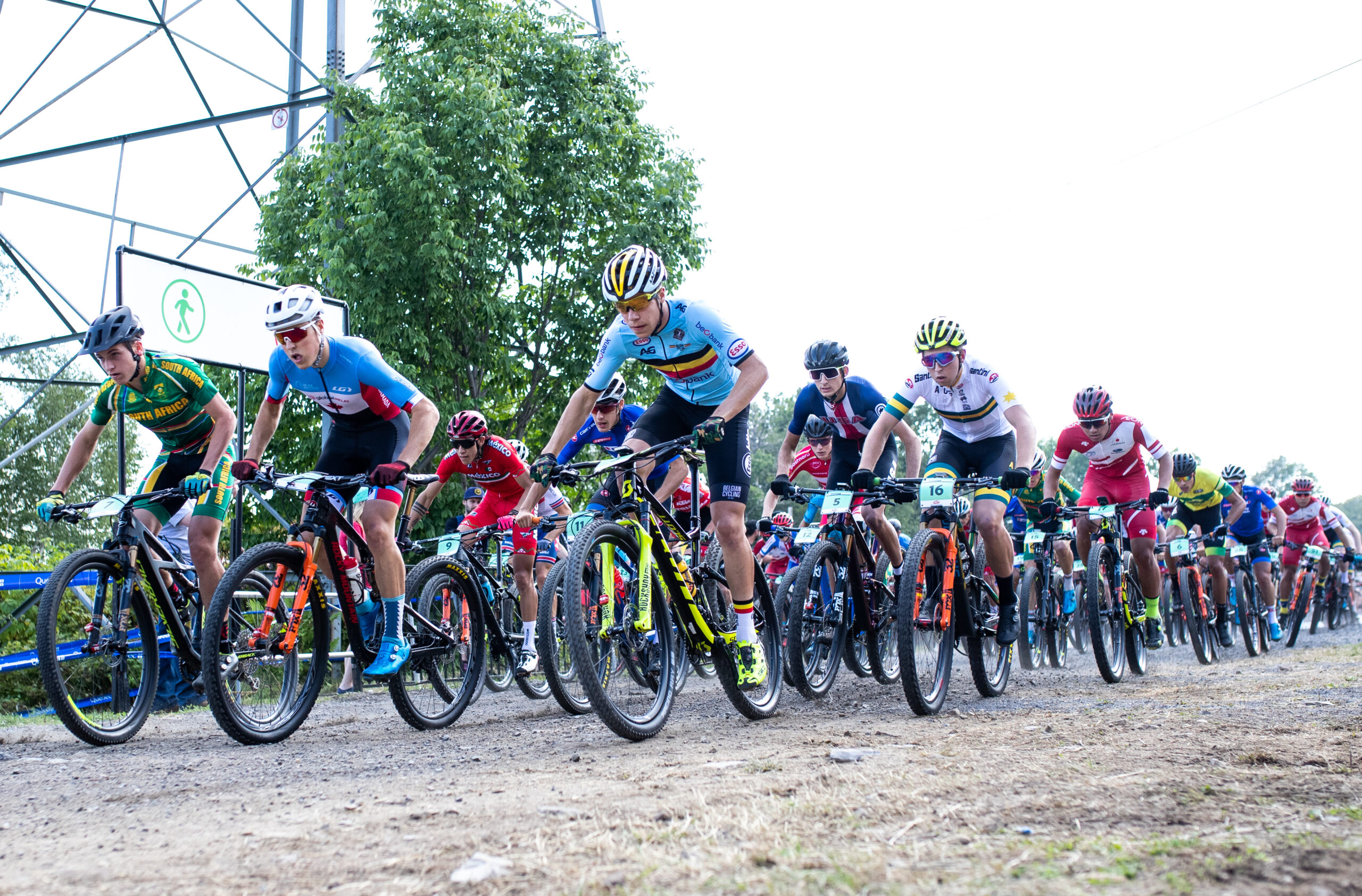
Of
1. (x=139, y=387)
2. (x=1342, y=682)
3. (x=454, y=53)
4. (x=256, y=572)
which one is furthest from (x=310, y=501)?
(x=454, y=53)

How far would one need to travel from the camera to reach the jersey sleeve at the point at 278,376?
5652 mm

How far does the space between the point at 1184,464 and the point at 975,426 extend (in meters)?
5.93

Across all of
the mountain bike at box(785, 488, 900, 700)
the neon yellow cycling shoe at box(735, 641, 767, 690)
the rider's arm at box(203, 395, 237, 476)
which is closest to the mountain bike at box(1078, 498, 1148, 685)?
the mountain bike at box(785, 488, 900, 700)

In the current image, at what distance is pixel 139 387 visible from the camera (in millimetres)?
5957

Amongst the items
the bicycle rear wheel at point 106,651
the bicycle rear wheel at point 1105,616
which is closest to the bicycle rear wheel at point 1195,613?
the bicycle rear wheel at point 1105,616

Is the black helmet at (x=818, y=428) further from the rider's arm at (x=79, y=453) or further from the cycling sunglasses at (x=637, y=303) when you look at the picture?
the rider's arm at (x=79, y=453)

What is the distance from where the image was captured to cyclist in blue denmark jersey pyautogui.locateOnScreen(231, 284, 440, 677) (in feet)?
17.5

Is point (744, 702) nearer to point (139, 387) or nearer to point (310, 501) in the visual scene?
point (310, 501)

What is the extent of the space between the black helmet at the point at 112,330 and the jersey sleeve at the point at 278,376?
0.80 metres

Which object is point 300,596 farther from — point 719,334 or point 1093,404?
point 1093,404

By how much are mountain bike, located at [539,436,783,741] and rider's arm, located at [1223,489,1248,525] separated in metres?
9.00

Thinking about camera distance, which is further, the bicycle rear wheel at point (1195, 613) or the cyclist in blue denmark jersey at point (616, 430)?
the bicycle rear wheel at point (1195, 613)

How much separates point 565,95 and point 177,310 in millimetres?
10680

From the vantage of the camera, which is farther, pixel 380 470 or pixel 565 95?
pixel 565 95
